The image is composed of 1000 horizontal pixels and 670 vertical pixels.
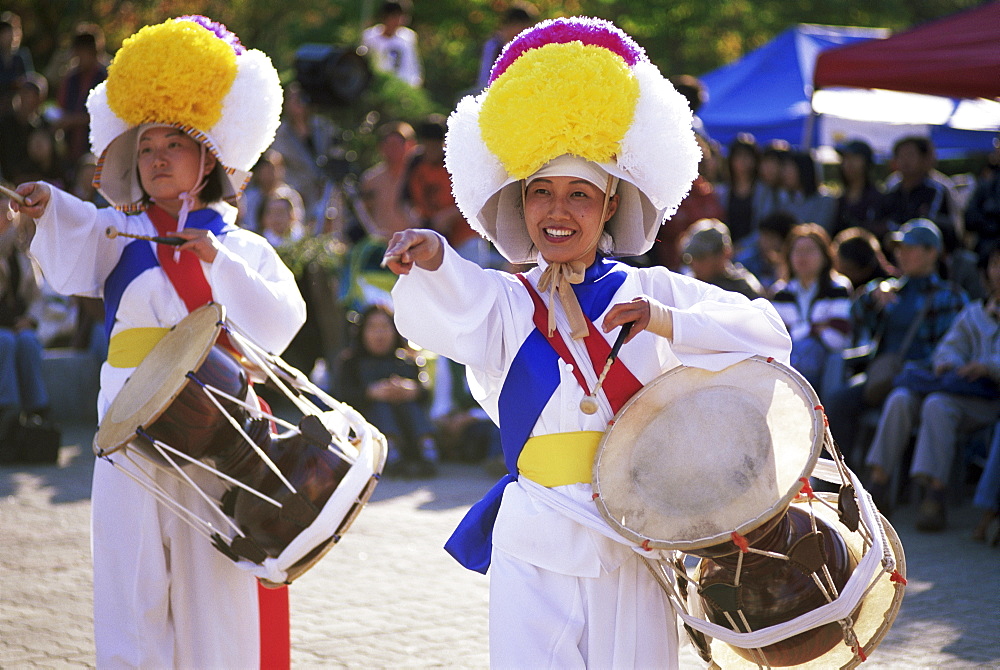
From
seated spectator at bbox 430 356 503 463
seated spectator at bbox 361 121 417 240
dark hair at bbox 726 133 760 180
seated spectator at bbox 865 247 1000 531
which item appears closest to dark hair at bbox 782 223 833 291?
seated spectator at bbox 865 247 1000 531

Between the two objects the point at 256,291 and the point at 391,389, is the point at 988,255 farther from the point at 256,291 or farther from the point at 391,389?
the point at 256,291

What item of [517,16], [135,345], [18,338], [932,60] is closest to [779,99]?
[517,16]

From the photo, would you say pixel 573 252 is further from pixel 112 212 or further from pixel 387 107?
pixel 387 107

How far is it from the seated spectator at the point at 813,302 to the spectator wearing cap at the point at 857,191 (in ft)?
6.09

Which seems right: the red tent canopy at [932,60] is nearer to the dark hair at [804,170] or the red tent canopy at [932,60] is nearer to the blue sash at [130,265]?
the dark hair at [804,170]

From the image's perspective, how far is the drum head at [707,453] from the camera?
293 centimetres

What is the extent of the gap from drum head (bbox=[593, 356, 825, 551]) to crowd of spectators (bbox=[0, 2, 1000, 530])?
2.96m

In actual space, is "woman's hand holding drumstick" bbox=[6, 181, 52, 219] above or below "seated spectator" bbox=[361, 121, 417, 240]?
above

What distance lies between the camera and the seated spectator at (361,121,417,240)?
11062 millimetres

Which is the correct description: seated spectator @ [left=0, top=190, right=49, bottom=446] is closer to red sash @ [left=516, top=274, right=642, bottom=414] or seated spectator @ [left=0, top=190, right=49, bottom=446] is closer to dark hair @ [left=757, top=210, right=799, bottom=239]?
dark hair @ [left=757, top=210, right=799, bottom=239]

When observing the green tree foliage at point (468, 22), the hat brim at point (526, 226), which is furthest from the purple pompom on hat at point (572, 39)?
the green tree foliage at point (468, 22)

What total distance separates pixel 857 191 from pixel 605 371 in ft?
26.4

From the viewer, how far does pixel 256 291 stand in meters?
4.22

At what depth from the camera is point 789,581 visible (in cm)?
307
